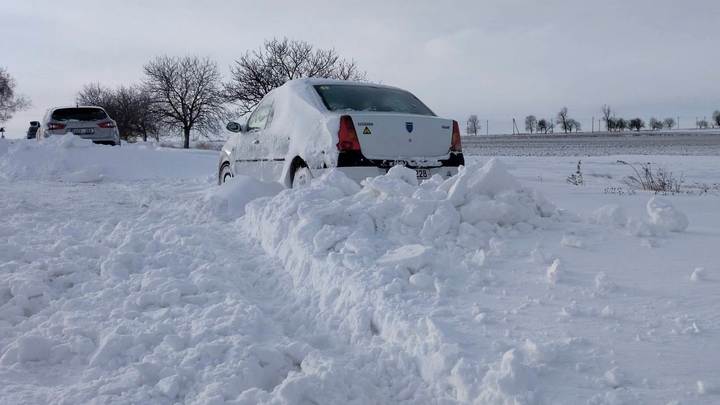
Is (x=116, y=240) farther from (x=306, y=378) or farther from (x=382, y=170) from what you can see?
(x=306, y=378)

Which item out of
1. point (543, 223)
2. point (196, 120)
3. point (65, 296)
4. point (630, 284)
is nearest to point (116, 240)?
point (65, 296)

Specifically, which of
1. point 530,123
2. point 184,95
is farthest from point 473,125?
point 184,95

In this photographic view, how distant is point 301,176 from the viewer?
5.77 m

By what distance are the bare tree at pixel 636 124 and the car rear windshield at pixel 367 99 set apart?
9187cm

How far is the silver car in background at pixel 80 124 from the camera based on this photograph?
53.5ft

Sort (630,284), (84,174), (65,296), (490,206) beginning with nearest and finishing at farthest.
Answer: (630,284)
(65,296)
(490,206)
(84,174)

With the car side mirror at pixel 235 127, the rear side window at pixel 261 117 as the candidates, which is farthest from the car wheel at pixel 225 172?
the rear side window at pixel 261 117

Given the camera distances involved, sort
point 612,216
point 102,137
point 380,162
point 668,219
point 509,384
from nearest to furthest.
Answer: point 509,384, point 668,219, point 612,216, point 380,162, point 102,137

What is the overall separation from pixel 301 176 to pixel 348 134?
2.59 ft

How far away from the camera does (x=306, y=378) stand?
2.54 metres

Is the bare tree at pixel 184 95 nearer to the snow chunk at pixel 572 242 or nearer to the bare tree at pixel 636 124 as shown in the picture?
the snow chunk at pixel 572 242

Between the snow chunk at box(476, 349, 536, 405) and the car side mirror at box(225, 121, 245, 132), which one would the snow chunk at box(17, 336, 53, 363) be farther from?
the car side mirror at box(225, 121, 245, 132)

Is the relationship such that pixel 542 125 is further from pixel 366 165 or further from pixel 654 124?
pixel 366 165

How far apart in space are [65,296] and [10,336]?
1.94 feet
